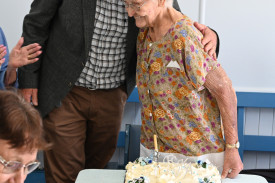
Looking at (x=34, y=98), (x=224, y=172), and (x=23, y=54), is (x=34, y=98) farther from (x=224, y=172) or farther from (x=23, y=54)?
(x=224, y=172)

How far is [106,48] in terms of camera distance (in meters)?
2.34

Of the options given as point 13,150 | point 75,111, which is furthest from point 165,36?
point 13,150

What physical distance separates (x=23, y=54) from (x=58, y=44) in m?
0.20

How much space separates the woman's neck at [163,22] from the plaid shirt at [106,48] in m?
0.27

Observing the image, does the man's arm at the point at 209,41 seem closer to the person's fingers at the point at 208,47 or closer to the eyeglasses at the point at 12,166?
the person's fingers at the point at 208,47

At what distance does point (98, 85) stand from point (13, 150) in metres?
1.06

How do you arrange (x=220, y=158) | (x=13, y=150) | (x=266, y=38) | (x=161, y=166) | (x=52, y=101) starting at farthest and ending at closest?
1. (x=266, y=38)
2. (x=52, y=101)
3. (x=220, y=158)
4. (x=161, y=166)
5. (x=13, y=150)

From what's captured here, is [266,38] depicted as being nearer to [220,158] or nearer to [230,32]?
[230,32]

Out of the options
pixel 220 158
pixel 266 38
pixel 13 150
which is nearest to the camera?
pixel 13 150

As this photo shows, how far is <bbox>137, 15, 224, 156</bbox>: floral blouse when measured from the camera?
198cm

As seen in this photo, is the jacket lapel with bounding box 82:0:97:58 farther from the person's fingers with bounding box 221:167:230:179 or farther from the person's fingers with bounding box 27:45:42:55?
the person's fingers with bounding box 221:167:230:179

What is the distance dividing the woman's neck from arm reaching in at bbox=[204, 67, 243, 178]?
0.98ft

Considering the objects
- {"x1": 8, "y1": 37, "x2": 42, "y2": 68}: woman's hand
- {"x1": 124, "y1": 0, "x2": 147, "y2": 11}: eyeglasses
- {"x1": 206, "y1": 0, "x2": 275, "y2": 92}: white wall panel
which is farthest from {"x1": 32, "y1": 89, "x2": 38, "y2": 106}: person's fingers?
{"x1": 206, "y1": 0, "x2": 275, "y2": 92}: white wall panel

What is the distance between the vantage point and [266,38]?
3.40 m
